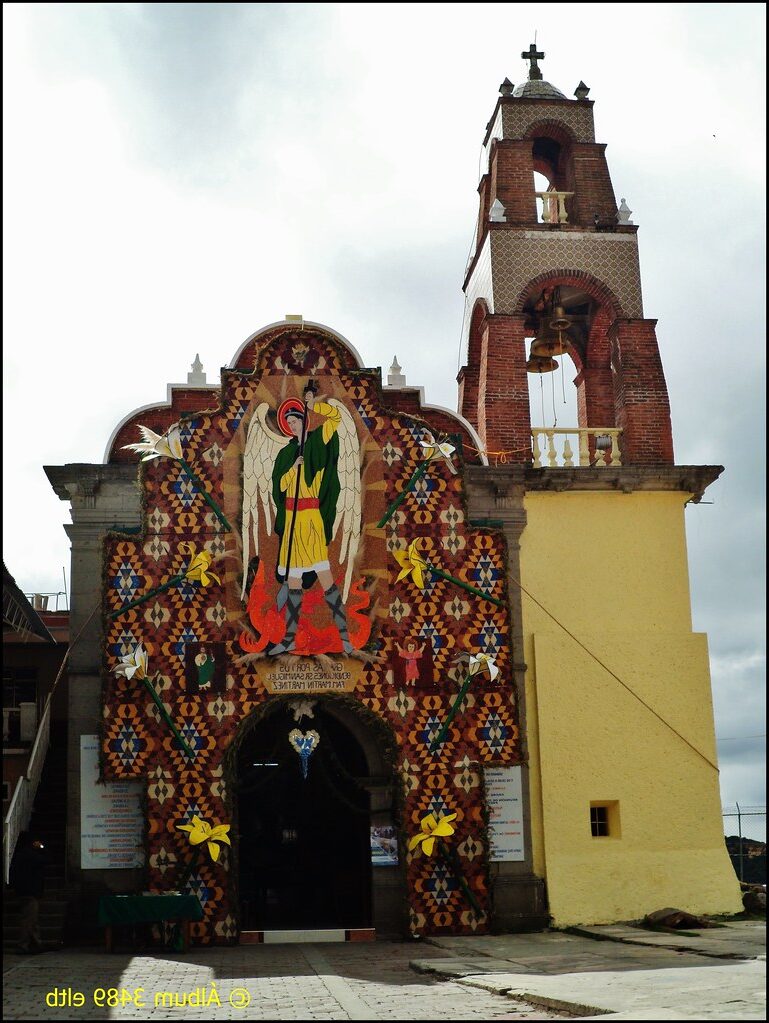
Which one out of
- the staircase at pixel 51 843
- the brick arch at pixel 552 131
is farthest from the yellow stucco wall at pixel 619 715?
the staircase at pixel 51 843

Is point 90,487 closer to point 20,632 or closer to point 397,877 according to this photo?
point 20,632

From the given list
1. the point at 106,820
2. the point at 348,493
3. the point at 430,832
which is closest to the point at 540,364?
the point at 348,493

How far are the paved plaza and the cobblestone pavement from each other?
0.06 ft

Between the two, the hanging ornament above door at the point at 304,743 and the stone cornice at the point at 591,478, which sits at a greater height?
the stone cornice at the point at 591,478

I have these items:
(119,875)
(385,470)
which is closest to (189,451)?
(385,470)

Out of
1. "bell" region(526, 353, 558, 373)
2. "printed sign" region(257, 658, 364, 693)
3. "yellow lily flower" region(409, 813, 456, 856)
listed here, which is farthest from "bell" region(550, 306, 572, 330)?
"yellow lily flower" region(409, 813, 456, 856)

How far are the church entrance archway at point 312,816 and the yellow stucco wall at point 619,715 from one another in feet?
8.58

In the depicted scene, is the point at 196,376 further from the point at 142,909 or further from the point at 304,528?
the point at 142,909

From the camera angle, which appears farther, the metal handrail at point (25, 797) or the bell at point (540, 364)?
the bell at point (540, 364)

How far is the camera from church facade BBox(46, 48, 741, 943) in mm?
19906

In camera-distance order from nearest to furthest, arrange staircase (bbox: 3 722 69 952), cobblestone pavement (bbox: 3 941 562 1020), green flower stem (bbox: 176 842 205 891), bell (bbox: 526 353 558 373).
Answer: cobblestone pavement (bbox: 3 941 562 1020) < staircase (bbox: 3 722 69 952) < green flower stem (bbox: 176 842 205 891) < bell (bbox: 526 353 558 373)

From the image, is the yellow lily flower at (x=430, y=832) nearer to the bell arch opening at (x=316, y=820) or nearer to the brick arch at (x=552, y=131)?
the bell arch opening at (x=316, y=820)

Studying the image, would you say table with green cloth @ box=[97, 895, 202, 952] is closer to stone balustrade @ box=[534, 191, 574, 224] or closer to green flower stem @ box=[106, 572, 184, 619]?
green flower stem @ box=[106, 572, 184, 619]

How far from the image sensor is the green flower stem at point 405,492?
2097 centimetres
